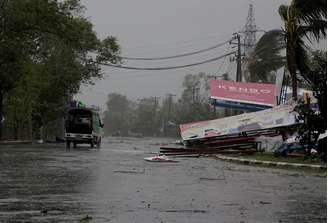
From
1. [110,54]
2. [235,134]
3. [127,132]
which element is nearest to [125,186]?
[235,134]

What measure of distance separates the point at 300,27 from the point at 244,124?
1431 cm

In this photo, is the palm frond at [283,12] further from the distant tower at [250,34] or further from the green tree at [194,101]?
the green tree at [194,101]

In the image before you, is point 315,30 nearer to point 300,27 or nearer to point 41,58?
point 300,27

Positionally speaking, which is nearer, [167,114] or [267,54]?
[267,54]

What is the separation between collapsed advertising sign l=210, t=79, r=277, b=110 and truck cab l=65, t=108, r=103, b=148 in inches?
→ 402

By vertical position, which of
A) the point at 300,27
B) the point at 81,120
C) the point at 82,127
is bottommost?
the point at 82,127

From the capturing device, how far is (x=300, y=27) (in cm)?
2627

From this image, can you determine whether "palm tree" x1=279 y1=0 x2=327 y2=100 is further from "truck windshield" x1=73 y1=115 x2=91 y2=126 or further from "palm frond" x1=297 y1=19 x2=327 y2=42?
"truck windshield" x1=73 y1=115 x2=91 y2=126

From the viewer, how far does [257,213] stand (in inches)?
406

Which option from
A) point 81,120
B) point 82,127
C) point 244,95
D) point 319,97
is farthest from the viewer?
point 81,120

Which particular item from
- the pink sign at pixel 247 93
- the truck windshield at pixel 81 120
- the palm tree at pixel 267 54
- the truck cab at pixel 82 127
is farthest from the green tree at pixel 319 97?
the truck windshield at pixel 81 120

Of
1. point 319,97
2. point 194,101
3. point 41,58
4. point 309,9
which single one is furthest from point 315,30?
Result: point 194,101

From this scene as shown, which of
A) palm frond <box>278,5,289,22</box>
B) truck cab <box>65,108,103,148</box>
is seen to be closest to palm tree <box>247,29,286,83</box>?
palm frond <box>278,5,289,22</box>

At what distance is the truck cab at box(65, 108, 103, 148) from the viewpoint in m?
50.0
